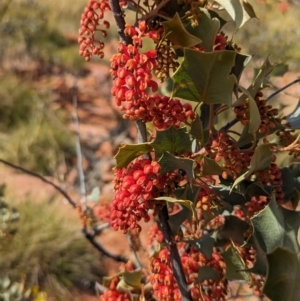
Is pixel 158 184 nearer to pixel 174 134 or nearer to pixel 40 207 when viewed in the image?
pixel 174 134

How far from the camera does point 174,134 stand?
539mm

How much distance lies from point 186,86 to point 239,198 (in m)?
0.20

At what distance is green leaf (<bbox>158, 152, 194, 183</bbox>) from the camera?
516 millimetres

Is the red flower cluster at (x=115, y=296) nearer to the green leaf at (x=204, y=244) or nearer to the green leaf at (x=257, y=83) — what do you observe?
the green leaf at (x=204, y=244)

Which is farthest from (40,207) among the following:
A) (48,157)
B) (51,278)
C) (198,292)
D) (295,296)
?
(295,296)

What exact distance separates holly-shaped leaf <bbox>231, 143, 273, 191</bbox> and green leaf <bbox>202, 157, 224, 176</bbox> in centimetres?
3

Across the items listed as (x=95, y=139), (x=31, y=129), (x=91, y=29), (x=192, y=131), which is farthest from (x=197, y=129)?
(x=31, y=129)

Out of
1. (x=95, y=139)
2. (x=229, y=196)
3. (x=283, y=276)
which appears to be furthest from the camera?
(x=95, y=139)

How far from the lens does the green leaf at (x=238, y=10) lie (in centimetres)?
56

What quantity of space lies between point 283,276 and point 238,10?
0.33 meters

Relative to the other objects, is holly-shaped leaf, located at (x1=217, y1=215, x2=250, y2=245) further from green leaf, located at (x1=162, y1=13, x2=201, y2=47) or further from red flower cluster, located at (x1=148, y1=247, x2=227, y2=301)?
green leaf, located at (x1=162, y1=13, x2=201, y2=47)

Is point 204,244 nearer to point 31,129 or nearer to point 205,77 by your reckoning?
point 205,77

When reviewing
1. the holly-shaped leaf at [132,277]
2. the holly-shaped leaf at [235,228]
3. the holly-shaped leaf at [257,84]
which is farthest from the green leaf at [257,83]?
the holly-shaped leaf at [132,277]

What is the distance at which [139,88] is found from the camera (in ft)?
1.72
